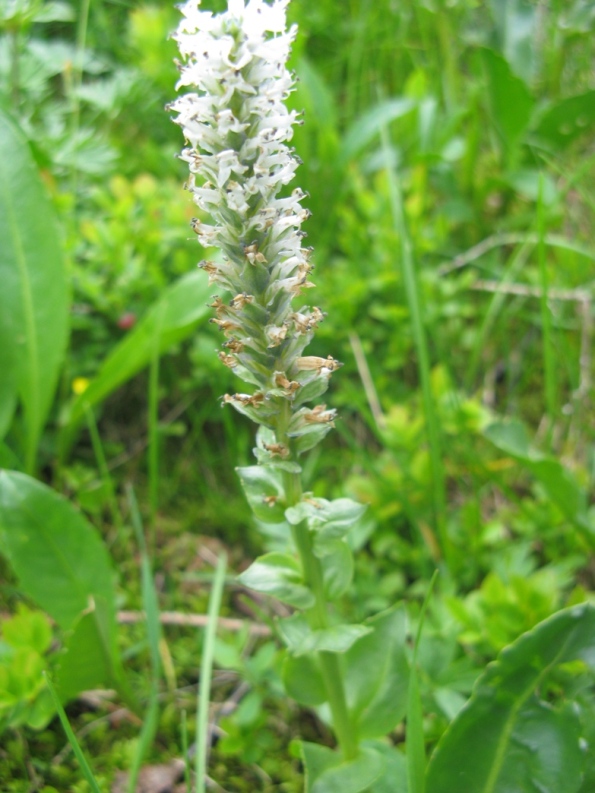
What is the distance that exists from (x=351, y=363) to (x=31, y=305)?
1.26m

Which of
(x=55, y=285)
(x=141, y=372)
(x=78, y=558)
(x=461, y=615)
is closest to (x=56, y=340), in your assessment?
(x=55, y=285)

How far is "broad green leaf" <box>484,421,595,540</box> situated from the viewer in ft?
6.91

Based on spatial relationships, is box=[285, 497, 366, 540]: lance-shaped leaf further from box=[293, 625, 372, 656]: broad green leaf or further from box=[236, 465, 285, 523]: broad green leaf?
box=[293, 625, 372, 656]: broad green leaf

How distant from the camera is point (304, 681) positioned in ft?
5.29

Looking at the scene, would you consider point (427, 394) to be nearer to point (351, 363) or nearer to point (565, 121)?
point (351, 363)

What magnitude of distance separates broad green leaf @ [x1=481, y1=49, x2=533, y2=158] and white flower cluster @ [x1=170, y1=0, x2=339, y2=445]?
2305 mm

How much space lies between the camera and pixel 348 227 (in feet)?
10.2

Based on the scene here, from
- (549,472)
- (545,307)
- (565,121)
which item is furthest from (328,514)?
(565,121)

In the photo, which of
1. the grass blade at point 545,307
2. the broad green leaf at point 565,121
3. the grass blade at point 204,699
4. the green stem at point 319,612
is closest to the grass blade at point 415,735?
the green stem at point 319,612

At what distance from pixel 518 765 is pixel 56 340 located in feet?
6.26

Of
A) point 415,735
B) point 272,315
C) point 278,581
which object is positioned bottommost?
point 415,735

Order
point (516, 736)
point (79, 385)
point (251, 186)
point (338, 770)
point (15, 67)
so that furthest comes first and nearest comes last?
point (79, 385) → point (15, 67) → point (338, 770) → point (516, 736) → point (251, 186)

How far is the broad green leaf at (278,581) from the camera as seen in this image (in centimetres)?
142

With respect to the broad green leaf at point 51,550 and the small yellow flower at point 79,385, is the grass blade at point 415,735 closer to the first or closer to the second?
the broad green leaf at point 51,550
